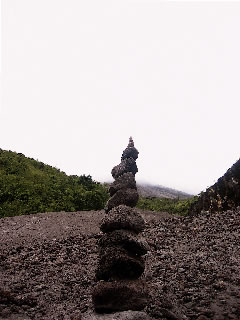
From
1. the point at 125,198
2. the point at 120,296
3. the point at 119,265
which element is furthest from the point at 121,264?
the point at 125,198

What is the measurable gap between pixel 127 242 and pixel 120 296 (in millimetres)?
1083

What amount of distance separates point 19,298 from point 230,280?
18.1ft

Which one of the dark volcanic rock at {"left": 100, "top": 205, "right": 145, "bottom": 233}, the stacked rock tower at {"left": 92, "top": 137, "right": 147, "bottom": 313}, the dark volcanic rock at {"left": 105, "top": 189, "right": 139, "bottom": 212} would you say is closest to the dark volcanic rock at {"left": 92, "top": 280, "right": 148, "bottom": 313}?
the stacked rock tower at {"left": 92, "top": 137, "right": 147, "bottom": 313}

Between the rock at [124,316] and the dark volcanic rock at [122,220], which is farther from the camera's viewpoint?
the dark volcanic rock at [122,220]

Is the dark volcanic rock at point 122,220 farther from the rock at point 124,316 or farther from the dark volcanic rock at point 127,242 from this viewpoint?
the rock at point 124,316

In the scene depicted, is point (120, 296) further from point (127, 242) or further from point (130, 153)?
point (130, 153)

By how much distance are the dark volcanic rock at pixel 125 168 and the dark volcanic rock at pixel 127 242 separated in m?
1.72

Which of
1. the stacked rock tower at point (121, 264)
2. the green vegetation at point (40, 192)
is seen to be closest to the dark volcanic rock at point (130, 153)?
the stacked rock tower at point (121, 264)

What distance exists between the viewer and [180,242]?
15.1 m

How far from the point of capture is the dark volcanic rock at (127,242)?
8.69 meters

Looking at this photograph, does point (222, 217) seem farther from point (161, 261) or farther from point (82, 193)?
point (82, 193)

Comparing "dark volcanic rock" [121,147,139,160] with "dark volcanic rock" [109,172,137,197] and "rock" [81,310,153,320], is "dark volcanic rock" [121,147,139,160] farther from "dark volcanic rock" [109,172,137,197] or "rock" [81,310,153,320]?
"rock" [81,310,153,320]

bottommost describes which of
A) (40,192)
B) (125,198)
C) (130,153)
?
(40,192)

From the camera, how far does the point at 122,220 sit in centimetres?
895
